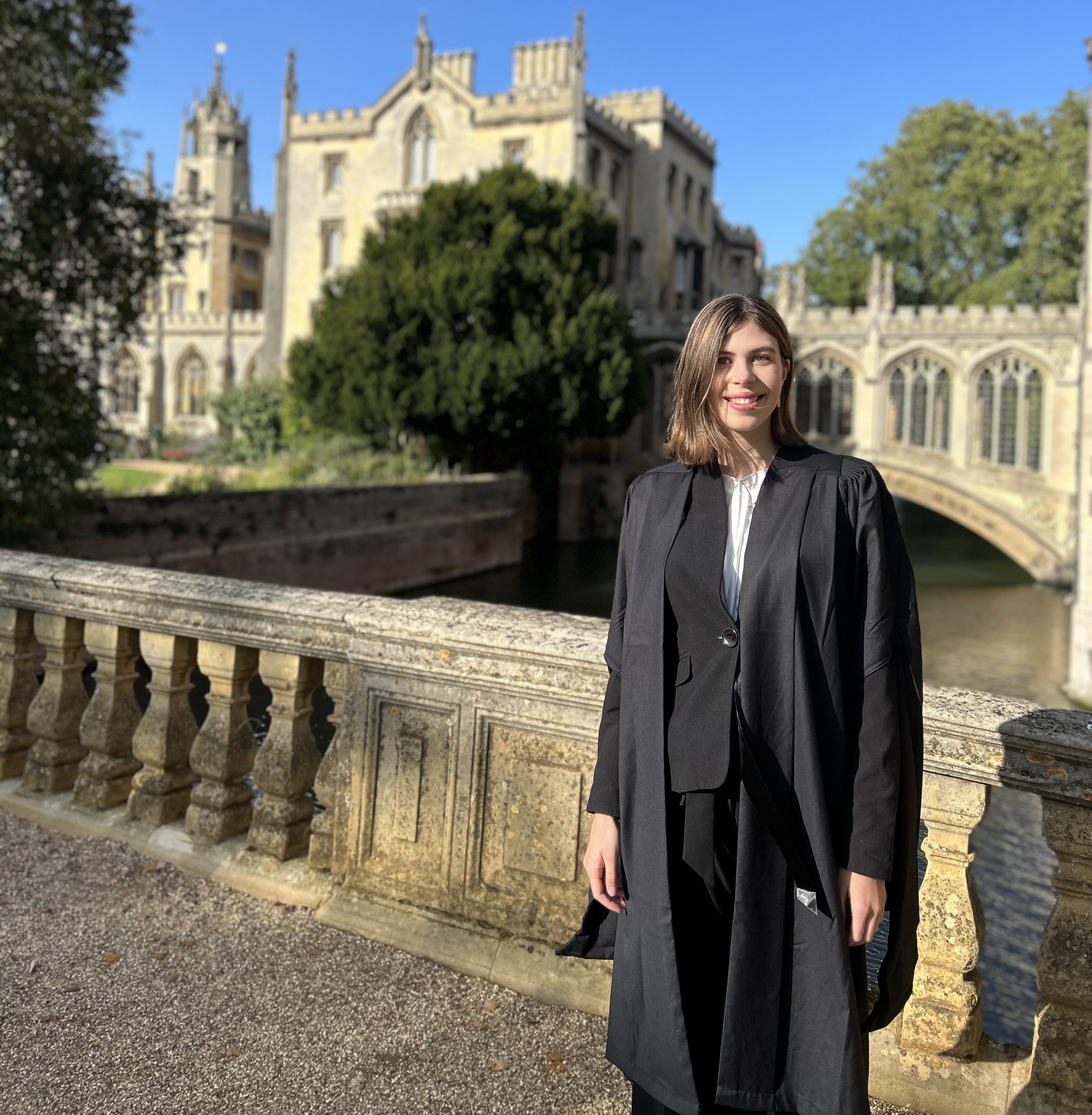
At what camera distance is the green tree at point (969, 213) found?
32375mm

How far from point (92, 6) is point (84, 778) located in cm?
1061

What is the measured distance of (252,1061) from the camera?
2.42 metres

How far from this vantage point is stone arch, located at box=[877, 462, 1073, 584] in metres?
27.3

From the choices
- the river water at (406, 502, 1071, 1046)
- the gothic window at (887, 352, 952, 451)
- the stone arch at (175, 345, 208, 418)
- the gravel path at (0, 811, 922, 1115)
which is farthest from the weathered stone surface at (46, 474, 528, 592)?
the stone arch at (175, 345, 208, 418)

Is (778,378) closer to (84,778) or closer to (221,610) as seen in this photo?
(221,610)

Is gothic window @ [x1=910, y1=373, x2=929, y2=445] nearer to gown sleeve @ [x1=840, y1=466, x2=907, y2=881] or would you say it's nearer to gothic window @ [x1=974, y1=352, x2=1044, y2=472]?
gothic window @ [x1=974, y1=352, x2=1044, y2=472]

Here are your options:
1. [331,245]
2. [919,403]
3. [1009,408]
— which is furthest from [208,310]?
[1009,408]

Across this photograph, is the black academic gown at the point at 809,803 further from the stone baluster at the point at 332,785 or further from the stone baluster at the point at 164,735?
the stone baluster at the point at 164,735

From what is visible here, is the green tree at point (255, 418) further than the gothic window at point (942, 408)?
Yes

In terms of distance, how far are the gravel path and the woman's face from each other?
1.51 metres

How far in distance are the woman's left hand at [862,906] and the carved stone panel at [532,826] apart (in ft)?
3.48

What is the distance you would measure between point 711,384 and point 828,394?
30.0 meters

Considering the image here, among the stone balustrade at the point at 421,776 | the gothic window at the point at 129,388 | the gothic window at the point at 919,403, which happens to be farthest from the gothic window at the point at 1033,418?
the gothic window at the point at 129,388

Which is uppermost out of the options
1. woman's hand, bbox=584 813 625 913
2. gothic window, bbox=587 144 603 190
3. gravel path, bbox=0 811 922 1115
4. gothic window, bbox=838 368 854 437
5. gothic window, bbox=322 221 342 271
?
gothic window, bbox=587 144 603 190
